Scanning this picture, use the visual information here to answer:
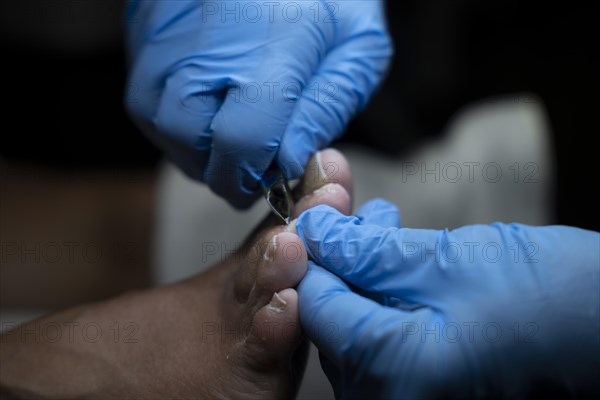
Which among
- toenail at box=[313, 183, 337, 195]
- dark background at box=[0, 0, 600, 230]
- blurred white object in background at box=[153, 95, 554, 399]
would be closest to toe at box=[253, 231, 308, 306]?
toenail at box=[313, 183, 337, 195]

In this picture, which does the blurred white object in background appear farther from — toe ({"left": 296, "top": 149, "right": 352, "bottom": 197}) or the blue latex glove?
the blue latex glove

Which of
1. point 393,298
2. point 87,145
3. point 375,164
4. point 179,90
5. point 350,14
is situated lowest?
point 87,145

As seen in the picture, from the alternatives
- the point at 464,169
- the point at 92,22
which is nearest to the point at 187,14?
the point at 464,169

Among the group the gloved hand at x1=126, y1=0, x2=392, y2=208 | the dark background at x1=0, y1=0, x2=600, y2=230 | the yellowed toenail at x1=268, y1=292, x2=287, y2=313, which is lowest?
the dark background at x1=0, y1=0, x2=600, y2=230

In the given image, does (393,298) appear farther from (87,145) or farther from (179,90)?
(87,145)

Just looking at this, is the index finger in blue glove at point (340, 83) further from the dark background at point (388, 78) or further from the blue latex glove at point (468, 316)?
the dark background at point (388, 78)
